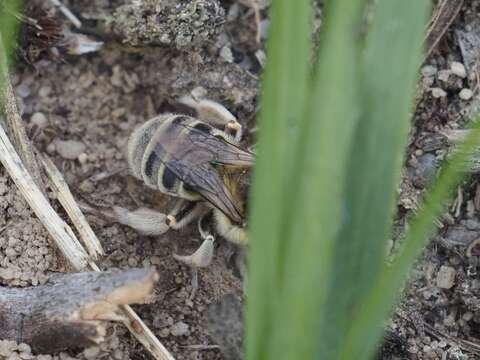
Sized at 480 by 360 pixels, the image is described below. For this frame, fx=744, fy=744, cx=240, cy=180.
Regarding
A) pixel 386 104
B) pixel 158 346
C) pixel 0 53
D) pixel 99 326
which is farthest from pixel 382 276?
pixel 0 53

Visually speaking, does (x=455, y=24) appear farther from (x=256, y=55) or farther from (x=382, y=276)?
(x=382, y=276)

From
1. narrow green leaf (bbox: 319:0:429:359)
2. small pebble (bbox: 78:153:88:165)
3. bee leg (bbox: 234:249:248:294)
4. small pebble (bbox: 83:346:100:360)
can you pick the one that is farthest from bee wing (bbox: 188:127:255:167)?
narrow green leaf (bbox: 319:0:429:359)

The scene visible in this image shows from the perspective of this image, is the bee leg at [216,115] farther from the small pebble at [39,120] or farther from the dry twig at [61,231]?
the dry twig at [61,231]

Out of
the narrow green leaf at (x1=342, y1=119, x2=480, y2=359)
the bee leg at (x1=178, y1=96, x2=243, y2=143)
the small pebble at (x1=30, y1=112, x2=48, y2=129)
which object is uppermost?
the narrow green leaf at (x1=342, y1=119, x2=480, y2=359)

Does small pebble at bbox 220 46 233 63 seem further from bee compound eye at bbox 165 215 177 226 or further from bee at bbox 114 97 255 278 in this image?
bee compound eye at bbox 165 215 177 226

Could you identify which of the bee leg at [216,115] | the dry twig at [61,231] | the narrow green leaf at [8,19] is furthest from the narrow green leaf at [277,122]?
the bee leg at [216,115]

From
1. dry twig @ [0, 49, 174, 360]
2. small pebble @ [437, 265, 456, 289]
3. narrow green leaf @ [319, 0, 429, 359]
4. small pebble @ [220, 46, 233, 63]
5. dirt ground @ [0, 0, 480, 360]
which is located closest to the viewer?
narrow green leaf @ [319, 0, 429, 359]

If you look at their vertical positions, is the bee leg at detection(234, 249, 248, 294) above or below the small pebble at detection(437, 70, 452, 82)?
below
